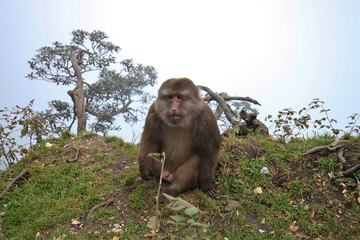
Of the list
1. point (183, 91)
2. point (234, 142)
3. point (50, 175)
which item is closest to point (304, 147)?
point (234, 142)

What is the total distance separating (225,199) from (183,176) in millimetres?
728

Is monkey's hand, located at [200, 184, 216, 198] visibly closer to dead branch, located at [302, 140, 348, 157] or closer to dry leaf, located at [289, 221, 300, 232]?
A: dry leaf, located at [289, 221, 300, 232]

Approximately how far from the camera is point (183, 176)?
146 inches

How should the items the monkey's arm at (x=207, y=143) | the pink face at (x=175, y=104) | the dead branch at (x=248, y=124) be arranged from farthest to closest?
the dead branch at (x=248, y=124), the monkey's arm at (x=207, y=143), the pink face at (x=175, y=104)

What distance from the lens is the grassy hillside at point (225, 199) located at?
142 inches

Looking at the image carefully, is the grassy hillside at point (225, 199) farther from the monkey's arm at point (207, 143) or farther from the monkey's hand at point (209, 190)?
→ the monkey's arm at point (207, 143)

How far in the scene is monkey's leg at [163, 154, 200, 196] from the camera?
3713 millimetres

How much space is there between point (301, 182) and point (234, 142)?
4.24 feet

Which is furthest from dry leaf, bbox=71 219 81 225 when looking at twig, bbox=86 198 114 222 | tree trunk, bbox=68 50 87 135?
tree trunk, bbox=68 50 87 135

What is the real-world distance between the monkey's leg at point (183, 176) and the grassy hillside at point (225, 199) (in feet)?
0.60

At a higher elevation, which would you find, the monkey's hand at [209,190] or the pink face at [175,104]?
the pink face at [175,104]

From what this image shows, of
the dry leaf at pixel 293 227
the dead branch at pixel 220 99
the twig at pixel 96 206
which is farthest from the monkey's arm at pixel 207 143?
the dead branch at pixel 220 99

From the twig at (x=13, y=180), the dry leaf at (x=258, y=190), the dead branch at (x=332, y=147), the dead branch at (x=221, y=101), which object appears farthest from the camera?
the dead branch at (x=221, y=101)

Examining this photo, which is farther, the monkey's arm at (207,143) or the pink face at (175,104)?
the monkey's arm at (207,143)
